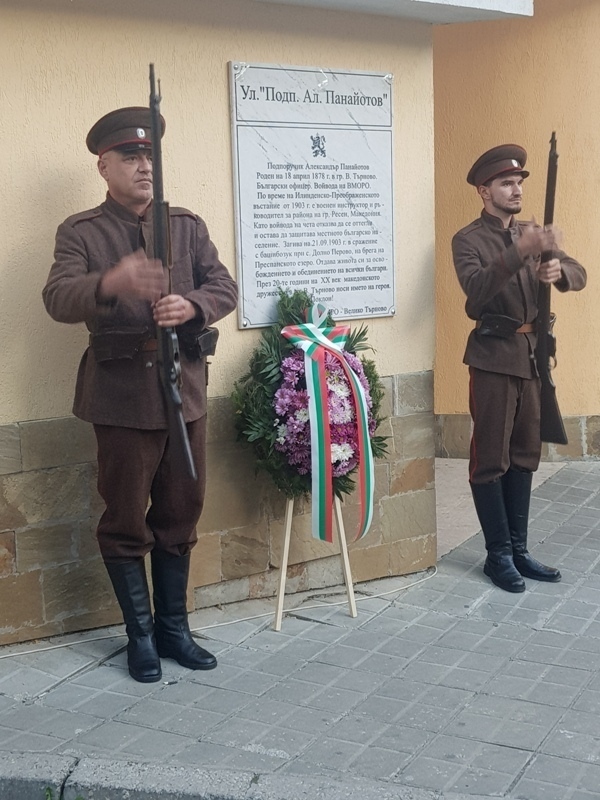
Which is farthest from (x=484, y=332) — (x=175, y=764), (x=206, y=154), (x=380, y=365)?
(x=175, y=764)

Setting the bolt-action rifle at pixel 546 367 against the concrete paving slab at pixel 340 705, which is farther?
the bolt-action rifle at pixel 546 367

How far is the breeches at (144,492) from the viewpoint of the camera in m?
4.18

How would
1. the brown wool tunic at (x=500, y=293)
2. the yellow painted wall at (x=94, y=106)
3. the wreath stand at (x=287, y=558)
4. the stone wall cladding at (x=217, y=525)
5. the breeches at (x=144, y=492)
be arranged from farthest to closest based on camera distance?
the brown wool tunic at (x=500, y=293) → the wreath stand at (x=287, y=558) → the stone wall cladding at (x=217, y=525) → the yellow painted wall at (x=94, y=106) → the breeches at (x=144, y=492)

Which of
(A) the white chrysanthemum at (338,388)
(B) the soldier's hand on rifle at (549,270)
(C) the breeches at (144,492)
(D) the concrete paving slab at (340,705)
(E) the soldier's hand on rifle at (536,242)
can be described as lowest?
(D) the concrete paving slab at (340,705)

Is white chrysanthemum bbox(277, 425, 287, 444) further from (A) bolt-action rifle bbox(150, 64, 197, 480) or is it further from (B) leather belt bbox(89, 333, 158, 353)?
(B) leather belt bbox(89, 333, 158, 353)

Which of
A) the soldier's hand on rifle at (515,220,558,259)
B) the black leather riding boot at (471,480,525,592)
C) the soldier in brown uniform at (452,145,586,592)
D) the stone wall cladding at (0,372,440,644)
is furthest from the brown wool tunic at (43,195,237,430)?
the black leather riding boot at (471,480,525,592)

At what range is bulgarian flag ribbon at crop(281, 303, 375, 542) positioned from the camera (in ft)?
15.1

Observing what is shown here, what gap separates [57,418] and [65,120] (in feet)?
3.97

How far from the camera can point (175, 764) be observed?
350 centimetres

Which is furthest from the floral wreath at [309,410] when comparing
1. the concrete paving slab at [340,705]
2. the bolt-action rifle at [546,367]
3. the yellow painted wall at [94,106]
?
the bolt-action rifle at [546,367]

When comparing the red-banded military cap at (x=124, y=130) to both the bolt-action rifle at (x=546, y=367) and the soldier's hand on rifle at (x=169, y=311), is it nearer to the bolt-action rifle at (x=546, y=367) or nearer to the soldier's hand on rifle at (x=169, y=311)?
the soldier's hand on rifle at (x=169, y=311)

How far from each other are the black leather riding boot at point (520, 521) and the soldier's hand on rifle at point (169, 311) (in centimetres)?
218

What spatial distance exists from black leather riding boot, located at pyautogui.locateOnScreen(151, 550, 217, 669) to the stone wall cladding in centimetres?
40

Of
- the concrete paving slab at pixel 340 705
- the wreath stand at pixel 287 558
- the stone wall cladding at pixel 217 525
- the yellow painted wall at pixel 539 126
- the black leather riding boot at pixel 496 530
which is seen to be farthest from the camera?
the yellow painted wall at pixel 539 126
